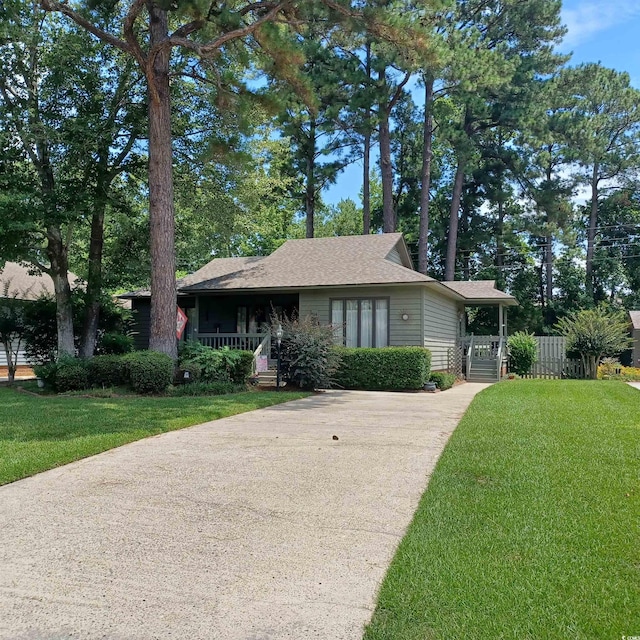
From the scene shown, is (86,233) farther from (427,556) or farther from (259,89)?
(427,556)

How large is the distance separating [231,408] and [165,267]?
4879 millimetres

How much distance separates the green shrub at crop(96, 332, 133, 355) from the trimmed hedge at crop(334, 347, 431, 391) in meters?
7.12

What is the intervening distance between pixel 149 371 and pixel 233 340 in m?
6.25

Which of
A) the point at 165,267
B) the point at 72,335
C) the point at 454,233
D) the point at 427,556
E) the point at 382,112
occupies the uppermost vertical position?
the point at 382,112

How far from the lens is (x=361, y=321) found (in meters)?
15.8

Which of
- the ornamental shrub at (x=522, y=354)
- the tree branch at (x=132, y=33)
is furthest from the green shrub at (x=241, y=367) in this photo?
the ornamental shrub at (x=522, y=354)

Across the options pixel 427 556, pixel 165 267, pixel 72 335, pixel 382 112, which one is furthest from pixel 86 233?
pixel 427 556

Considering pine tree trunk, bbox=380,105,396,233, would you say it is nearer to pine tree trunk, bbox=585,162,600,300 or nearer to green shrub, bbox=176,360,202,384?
pine tree trunk, bbox=585,162,600,300

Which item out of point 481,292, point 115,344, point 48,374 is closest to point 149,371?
point 48,374

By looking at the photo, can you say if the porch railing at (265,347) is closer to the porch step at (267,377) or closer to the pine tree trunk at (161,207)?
the porch step at (267,377)

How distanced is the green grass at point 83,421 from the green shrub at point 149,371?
2.06 ft

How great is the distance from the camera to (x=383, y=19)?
12.1m

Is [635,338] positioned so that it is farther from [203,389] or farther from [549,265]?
[203,389]

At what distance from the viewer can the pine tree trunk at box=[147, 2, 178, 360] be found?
12.8m
